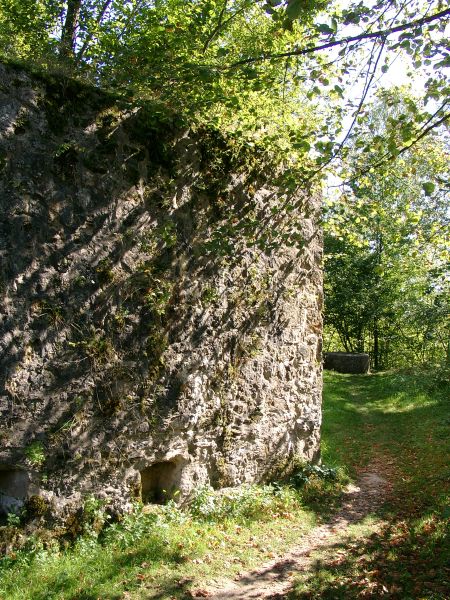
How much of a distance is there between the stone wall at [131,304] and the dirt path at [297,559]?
119 centimetres

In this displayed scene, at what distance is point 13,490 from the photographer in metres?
5.50

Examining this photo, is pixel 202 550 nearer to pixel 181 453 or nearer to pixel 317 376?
pixel 181 453

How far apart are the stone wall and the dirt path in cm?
119

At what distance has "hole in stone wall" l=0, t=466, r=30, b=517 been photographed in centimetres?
546

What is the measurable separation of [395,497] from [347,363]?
1416cm

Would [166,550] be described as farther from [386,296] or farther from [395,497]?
[386,296]

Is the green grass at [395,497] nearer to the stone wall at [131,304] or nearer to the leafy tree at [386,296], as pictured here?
the stone wall at [131,304]

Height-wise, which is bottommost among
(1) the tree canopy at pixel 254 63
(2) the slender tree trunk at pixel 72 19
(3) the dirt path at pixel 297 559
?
(3) the dirt path at pixel 297 559

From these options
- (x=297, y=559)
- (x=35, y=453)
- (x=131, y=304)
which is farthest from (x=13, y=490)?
(x=297, y=559)

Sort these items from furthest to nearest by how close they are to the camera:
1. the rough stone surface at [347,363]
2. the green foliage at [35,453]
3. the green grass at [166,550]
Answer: the rough stone surface at [347,363] → the green foliage at [35,453] → the green grass at [166,550]

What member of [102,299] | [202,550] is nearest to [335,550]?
[202,550]

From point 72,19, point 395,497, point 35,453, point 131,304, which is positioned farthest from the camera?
point 72,19

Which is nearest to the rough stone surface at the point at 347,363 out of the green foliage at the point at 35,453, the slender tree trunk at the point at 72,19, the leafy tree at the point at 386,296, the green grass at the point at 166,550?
the leafy tree at the point at 386,296

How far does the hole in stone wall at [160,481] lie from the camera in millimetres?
6508
